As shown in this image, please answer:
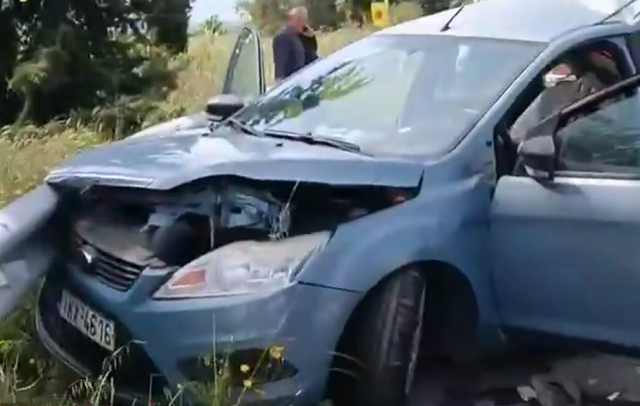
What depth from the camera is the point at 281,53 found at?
10.0 m

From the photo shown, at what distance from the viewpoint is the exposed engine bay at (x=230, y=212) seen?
4434 millimetres

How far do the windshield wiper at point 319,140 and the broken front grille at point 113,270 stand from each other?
939 mm

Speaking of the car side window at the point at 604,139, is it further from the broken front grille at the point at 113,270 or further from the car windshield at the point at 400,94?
the broken front grille at the point at 113,270

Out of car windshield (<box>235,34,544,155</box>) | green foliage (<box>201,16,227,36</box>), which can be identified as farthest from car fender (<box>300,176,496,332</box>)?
green foliage (<box>201,16,227,36</box>)

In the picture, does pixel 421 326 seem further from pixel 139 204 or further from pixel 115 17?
pixel 115 17

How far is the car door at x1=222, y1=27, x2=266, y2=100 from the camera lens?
776cm

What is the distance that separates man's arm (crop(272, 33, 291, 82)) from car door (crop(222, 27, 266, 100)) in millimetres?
2032

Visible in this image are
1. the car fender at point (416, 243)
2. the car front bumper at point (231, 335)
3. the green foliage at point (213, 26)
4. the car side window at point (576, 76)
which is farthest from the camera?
the green foliage at point (213, 26)

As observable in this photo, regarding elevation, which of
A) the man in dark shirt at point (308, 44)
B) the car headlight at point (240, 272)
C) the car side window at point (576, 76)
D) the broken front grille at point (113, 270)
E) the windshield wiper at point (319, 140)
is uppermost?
the car side window at point (576, 76)

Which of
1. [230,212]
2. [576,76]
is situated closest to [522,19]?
[576,76]

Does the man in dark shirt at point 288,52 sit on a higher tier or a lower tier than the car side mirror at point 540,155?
lower

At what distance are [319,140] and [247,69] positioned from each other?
3059 millimetres

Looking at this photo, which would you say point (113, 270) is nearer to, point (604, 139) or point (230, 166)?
point (230, 166)

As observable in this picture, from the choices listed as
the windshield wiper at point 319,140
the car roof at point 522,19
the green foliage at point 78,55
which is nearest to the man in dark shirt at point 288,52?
the green foliage at point 78,55
